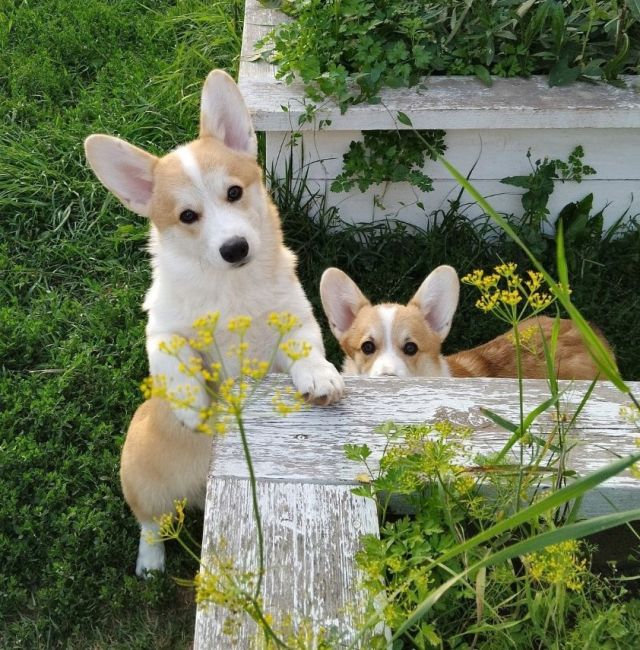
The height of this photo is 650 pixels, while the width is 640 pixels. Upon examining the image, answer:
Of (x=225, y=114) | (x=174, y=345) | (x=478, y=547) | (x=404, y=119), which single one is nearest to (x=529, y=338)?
(x=478, y=547)

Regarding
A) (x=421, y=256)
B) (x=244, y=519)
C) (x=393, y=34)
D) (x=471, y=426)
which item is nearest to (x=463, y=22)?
(x=393, y=34)

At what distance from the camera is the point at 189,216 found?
2352mm

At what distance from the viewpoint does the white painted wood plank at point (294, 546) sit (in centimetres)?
134

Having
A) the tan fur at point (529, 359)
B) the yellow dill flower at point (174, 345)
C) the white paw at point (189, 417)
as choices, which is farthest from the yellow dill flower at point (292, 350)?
the tan fur at point (529, 359)

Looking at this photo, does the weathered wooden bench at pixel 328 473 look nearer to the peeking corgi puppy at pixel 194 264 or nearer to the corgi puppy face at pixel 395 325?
the peeking corgi puppy at pixel 194 264

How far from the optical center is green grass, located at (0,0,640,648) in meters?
2.44

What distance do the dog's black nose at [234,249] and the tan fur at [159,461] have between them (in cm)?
47

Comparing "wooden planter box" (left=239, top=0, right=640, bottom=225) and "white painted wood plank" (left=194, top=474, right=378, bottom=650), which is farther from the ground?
"wooden planter box" (left=239, top=0, right=640, bottom=225)

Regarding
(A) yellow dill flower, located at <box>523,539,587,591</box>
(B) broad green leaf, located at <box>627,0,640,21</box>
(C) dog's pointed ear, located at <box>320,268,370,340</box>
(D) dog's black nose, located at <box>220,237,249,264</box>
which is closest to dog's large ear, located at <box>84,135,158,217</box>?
(D) dog's black nose, located at <box>220,237,249,264</box>

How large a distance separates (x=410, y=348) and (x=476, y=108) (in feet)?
3.34

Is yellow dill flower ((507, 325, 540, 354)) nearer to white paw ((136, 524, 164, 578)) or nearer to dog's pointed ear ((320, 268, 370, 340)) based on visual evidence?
dog's pointed ear ((320, 268, 370, 340))

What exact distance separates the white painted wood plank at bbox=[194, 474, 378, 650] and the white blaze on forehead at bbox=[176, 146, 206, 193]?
1029 mm

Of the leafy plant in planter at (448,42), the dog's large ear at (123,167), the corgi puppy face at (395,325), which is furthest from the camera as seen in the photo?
the leafy plant in planter at (448,42)

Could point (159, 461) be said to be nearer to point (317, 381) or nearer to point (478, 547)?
point (317, 381)
